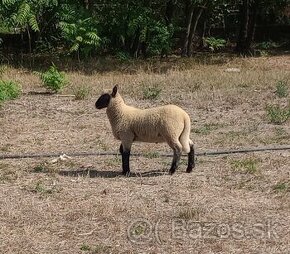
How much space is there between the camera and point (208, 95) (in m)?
12.3

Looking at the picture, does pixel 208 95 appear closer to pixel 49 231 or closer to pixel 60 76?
pixel 60 76

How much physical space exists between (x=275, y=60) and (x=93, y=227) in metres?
15.9

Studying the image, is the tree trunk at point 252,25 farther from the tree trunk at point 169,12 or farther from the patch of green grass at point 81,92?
the patch of green grass at point 81,92

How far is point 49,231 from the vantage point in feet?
18.3

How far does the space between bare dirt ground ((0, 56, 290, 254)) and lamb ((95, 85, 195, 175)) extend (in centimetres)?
30

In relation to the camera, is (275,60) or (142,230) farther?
(275,60)

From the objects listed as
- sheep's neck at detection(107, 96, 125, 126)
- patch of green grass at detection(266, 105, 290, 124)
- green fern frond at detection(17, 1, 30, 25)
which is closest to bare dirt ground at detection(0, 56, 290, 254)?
patch of green grass at detection(266, 105, 290, 124)

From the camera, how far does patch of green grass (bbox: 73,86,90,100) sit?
39.3 feet

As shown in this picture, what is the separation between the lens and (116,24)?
19625mm

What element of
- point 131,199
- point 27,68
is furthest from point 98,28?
point 131,199

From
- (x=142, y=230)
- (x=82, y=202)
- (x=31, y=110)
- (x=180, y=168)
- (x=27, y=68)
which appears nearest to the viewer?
(x=142, y=230)

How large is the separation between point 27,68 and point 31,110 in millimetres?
6394

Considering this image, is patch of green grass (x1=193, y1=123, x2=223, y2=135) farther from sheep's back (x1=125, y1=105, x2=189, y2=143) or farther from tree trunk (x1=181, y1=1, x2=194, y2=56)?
tree trunk (x1=181, y1=1, x2=194, y2=56)

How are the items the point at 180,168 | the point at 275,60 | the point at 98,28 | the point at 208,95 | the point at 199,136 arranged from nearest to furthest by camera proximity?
1. the point at 180,168
2. the point at 199,136
3. the point at 208,95
4. the point at 98,28
5. the point at 275,60
